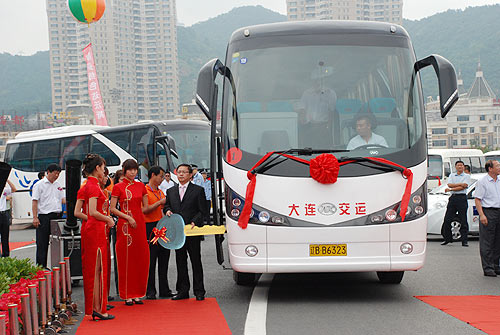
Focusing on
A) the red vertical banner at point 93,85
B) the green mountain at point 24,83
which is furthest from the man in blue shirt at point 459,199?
the green mountain at point 24,83

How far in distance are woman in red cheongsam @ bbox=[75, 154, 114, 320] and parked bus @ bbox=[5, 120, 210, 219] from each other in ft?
50.2

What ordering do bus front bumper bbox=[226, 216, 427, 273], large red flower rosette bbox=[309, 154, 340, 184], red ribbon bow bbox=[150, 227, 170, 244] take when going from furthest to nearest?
red ribbon bow bbox=[150, 227, 170, 244] → bus front bumper bbox=[226, 216, 427, 273] → large red flower rosette bbox=[309, 154, 340, 184]

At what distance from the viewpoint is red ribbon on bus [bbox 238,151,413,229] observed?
850 cm

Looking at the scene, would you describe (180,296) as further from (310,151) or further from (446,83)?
(446,83)

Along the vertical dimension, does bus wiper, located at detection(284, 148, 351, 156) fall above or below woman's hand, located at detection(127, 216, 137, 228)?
above

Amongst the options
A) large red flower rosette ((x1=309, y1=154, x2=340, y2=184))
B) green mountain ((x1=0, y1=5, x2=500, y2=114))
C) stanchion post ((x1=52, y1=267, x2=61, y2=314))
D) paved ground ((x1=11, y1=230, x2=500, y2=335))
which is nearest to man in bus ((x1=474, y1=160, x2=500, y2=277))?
paved ground ((x1=11, y1=230, x2=500, y2=335))

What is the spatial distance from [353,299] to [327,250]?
3.15 ft

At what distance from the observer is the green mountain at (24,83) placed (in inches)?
6555

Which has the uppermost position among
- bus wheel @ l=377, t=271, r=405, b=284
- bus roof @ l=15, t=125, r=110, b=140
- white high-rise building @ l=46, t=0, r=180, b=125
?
white high-rise building @ l=46, t=0, r=180, b=125

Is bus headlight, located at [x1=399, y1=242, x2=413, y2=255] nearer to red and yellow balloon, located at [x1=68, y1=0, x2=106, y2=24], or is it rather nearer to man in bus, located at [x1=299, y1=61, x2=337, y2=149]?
man in bus, located at [x1=299, y1=61, x2=337, y2=149]

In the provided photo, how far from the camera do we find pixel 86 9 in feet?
78.4

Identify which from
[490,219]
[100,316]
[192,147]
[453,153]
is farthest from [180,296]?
[453,153]

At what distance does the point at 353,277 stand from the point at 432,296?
2006 mm

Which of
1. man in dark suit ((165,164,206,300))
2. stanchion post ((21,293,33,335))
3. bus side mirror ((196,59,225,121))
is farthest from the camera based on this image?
man in dark suit ((165,164,206,300))
